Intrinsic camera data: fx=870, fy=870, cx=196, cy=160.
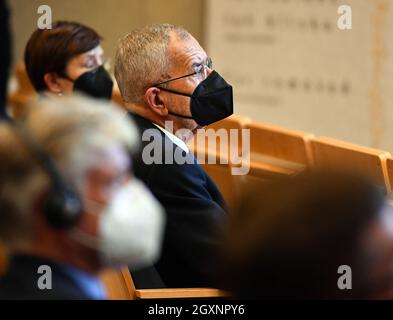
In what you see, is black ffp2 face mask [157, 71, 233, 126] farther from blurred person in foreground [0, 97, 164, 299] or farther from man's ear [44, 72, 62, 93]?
blurred person in foreground [0, 97, 164, 299]

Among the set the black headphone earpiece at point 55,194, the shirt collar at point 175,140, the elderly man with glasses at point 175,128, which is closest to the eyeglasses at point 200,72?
the elderly man with glasses at point 175,128

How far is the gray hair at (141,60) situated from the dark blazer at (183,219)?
10.3 inches

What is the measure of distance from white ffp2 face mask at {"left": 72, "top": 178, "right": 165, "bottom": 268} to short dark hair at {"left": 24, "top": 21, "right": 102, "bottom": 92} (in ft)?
7.88

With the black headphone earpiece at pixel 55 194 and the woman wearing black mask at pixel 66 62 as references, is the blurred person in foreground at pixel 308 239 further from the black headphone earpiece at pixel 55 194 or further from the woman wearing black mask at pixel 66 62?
the woman wearing black mask at pixel 66 62

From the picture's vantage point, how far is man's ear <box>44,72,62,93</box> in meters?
3.79

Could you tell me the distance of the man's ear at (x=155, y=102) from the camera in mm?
2984

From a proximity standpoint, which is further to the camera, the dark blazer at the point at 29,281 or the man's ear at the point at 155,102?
the man's ear at the point at 155,102

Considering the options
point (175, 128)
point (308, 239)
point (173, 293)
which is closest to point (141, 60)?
point (175, 128)

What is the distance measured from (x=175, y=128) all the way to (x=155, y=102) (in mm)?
114

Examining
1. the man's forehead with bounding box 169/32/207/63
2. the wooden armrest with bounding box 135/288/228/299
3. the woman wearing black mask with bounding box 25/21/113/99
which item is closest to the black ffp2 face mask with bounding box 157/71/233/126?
the man's forehead with bounding box 169/32/207/63

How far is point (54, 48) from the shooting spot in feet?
12.3

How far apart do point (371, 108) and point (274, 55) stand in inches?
29.7

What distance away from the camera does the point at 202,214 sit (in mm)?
2695
